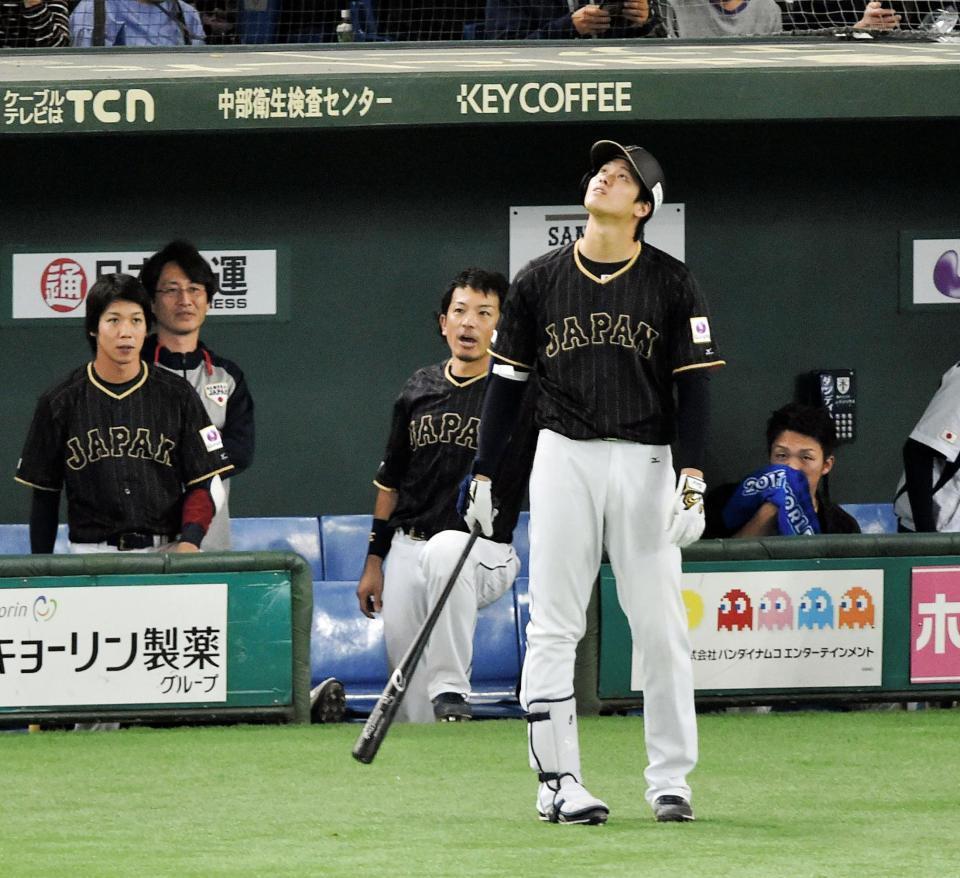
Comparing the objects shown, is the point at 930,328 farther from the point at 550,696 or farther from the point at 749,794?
the point at 550,696

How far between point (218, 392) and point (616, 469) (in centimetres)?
315

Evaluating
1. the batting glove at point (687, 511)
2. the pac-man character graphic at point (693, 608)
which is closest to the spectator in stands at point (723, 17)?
the pac-man character graphic at point (693, 608)

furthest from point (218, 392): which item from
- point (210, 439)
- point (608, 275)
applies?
point (608, 275)

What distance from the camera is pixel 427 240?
8.95m

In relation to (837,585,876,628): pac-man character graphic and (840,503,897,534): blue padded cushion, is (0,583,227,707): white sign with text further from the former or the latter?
(840,503,897,534): blue padded cushion

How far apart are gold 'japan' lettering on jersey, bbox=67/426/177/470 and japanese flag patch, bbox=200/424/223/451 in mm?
151

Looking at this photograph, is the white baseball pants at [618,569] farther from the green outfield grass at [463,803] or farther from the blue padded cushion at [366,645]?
the blue padded cushion at [366,645]

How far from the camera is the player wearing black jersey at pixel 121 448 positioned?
680 centimetres

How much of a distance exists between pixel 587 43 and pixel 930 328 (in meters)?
2.07

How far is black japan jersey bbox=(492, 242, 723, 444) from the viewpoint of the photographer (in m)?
4.80

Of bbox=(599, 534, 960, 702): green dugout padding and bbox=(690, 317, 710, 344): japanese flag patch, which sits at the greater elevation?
bbox=(690, 317, 710, 344): japanese flag patch

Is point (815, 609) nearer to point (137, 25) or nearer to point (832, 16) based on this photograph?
point (832, 16)

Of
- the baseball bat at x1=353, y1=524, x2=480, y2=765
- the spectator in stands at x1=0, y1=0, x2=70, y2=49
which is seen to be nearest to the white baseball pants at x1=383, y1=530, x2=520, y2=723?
the baseball bat at x1=353, y1=524, x2=480, y2=765

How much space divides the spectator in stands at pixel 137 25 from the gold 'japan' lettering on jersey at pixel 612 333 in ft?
16.4
